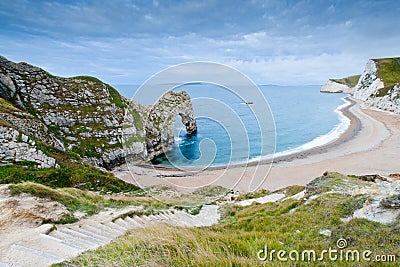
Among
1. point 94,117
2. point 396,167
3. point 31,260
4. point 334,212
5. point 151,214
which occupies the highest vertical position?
point 94,117

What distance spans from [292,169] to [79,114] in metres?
36.2

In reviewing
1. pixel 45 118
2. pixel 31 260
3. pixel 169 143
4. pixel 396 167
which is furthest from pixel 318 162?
pixel 45 118

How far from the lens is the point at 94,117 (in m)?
39.3

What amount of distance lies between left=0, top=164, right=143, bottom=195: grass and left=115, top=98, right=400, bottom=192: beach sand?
33.7 ft

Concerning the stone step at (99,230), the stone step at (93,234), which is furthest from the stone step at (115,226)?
the stone step at (93,234)

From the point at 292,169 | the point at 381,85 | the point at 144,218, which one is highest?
the point at 381,85

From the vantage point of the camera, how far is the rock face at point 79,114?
33.6 meters

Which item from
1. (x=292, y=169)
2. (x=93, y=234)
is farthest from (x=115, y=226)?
(x=292, y=169)

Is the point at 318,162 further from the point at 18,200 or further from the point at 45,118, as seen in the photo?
the point at 45,118

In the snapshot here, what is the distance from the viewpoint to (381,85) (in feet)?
328

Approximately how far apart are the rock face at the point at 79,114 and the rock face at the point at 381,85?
83478 millimetres

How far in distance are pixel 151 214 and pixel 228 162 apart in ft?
96.4

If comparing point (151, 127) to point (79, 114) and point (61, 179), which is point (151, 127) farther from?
point (61, 179)

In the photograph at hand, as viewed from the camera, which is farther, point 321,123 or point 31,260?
point 321,123
